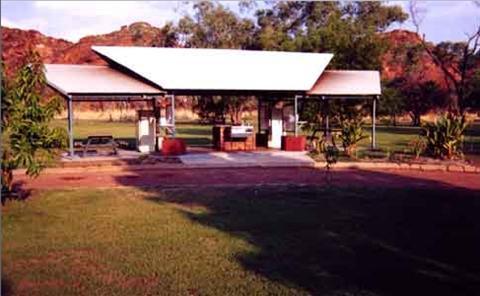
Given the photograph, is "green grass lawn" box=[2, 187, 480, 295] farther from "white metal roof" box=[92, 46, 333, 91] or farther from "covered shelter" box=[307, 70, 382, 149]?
"covered shelter" box=[307, 70, 382, 149]

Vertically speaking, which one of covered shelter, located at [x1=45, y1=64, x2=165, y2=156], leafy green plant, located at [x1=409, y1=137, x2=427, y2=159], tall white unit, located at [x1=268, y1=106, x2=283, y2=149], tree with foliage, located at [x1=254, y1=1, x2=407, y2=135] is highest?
tree with foliage, located at [x1=254, y1=1, x2=407, y2=135]

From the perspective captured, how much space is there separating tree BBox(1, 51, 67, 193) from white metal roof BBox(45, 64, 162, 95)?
8038mm

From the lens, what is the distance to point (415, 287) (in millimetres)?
6016

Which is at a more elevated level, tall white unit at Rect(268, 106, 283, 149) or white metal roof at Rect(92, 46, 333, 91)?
white metal roof at Rect(92, 46, 333, 91)

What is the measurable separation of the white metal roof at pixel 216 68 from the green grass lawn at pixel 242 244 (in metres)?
8.29

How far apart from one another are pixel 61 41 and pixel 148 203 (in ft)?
343

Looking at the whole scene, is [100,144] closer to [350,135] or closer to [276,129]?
[276,129]

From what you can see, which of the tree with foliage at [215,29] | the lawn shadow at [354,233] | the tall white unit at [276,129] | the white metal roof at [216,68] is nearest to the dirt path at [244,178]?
the lawn shadow at [354,233]

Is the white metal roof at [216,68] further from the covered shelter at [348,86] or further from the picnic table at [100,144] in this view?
the picnic table at [100,144]

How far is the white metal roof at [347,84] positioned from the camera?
71.3 feet

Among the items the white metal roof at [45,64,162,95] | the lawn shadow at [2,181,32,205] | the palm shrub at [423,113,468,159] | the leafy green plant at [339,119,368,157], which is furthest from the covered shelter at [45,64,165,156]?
the palm shrub at [423,113,468,159]

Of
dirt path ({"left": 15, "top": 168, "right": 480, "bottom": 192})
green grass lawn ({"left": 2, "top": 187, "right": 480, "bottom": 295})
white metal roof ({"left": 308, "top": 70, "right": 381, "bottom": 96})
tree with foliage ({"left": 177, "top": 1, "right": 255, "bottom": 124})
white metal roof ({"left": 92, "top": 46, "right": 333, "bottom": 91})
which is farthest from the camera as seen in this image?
tree with foliage ({"left": 177, "top": 1, "right": 255, "bottom": 124})

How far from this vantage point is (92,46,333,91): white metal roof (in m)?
19.7

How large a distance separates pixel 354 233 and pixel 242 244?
5.44 ft
